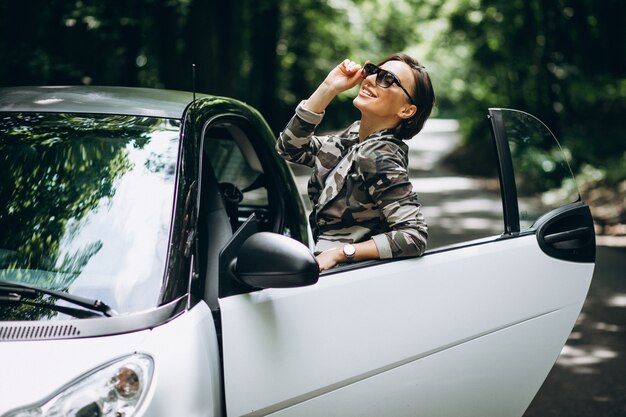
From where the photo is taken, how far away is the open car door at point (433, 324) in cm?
252

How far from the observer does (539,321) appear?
3227 millimetres

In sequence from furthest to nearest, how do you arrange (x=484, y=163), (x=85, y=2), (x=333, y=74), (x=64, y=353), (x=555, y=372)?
(x=484, y=163)
(x=85, y=2)
(x=555, y=372)
(x=333, y=74)
(x=64, y=353)

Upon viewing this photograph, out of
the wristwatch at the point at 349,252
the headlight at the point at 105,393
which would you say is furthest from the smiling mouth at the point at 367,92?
the headlight at the point at 105,393

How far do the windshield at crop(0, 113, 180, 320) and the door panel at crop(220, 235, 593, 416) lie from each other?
0.35 metres

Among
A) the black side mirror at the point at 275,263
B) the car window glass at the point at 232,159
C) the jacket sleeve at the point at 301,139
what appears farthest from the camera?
the car window glass at the point at 232,159

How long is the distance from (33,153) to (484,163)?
976 inches

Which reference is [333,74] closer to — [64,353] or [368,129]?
[368,129]

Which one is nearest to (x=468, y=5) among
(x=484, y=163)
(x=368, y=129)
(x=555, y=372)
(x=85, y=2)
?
(x=484, y=163)

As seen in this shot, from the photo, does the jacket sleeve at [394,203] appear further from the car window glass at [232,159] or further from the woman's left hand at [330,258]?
the car window glass at [232,159]

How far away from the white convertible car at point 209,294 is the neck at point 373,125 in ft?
1.52

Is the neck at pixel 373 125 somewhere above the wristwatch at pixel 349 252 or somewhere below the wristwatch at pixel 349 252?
above

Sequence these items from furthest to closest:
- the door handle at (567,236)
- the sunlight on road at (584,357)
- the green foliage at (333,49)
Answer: the green foliage at (333,49) < the sunlight on road at (584,357) < the door handle at (567,236)

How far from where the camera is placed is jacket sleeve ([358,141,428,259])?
112 inches

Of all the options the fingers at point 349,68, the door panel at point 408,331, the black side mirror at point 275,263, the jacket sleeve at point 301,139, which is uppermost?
the fingers at point 349,68
